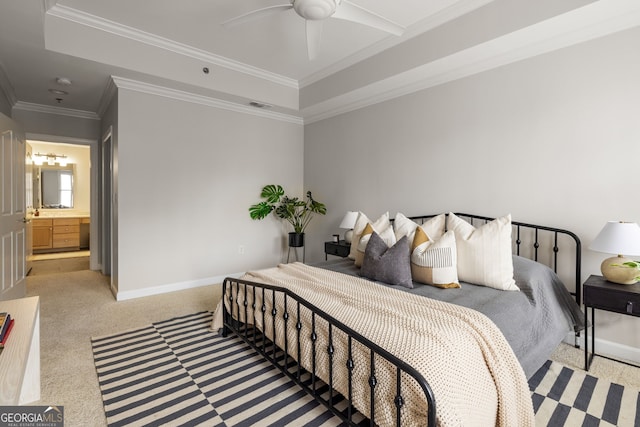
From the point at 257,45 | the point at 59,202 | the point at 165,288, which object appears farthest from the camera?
the point at 59,202

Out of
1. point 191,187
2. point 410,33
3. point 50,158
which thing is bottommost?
point 191,187

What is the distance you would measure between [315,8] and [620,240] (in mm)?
Result: 2593

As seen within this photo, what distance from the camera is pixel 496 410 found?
1388 millimetres

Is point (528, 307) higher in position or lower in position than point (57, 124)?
lower

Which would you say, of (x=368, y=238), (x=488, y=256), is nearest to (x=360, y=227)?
(x=368, y=238)

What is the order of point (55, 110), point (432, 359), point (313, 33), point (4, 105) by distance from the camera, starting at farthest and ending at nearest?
point (55, 110)
point (4, 105)
point (313, 33)
point (432, 359)

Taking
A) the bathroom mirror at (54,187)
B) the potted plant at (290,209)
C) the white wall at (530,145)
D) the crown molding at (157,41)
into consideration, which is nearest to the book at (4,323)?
the crown molding at (157,41)

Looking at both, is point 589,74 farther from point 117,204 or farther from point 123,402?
point 117,204

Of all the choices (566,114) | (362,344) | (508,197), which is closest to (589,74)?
(566,114)

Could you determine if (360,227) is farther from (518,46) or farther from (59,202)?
(59,202)

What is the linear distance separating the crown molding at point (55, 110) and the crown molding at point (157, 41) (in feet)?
7.73

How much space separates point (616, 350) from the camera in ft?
7.82

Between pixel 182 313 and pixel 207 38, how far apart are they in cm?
293

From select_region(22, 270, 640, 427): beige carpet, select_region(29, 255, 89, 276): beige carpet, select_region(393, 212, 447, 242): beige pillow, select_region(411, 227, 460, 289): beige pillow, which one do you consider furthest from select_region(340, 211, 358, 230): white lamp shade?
select_region(29, 255, 89, 276): beige carpet
